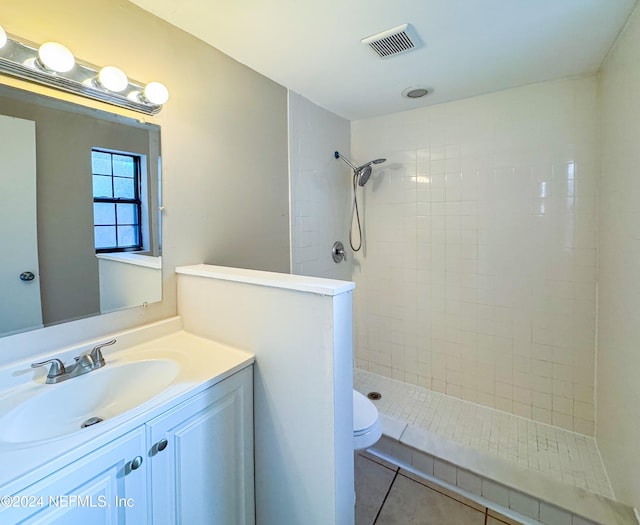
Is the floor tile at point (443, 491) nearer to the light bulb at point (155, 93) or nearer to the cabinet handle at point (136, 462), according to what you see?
the cabinet handle at point (136, 462)

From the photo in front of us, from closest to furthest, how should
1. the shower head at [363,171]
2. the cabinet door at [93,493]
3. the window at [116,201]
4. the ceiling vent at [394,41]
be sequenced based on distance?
the cabinet door at [93,493]
the window at [116,201]
the ceiling vent at [394,41]
the shower head at [363,171]

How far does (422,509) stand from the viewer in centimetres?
157

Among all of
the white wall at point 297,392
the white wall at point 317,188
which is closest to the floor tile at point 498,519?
the white wall at point 297,392

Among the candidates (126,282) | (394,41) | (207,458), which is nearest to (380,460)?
(207,458)

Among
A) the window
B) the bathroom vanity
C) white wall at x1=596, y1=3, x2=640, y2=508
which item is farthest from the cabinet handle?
white wall at x1=596, y1=3, x2=640, y2=508

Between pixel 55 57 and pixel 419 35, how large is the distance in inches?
58.0

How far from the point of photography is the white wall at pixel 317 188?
7.07 feet

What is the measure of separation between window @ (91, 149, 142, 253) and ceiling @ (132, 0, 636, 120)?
671 mm

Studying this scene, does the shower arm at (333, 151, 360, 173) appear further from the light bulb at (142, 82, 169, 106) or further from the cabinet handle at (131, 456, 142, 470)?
the cabinet handle at (131, 456, 142, 470)

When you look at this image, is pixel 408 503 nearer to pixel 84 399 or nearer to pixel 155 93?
pixel 84 399

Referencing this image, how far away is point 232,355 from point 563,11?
1.98m

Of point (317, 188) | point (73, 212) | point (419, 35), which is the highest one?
point (419, 35)

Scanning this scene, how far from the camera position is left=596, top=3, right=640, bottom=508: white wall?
1288 millimetres

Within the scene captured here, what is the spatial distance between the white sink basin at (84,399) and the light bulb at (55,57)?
1.04m
